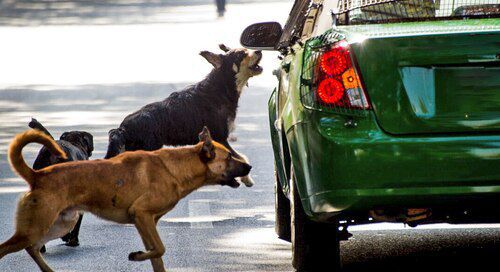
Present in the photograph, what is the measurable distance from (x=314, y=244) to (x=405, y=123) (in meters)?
1.04

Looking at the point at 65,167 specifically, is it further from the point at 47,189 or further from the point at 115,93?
the point at 115,93

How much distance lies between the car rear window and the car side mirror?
72.8 inches

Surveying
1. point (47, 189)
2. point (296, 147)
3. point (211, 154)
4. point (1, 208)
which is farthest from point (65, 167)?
point (1, 208)

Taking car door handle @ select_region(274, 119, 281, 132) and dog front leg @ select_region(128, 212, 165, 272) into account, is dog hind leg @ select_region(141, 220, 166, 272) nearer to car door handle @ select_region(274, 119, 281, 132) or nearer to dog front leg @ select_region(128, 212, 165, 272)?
dog front leg @ select_region(128, 212, 165, 272)

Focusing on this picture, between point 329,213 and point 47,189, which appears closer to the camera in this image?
point 329,213

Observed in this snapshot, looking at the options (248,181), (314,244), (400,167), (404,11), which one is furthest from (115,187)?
(248,181)

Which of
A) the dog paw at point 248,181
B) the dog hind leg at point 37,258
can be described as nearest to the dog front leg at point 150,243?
the dog hind leg at point 37,258

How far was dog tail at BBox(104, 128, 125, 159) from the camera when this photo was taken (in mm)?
11891

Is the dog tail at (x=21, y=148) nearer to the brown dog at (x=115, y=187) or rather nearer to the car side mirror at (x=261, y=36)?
the brown dog at (x=115, y=187)

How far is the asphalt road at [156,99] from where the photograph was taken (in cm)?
875

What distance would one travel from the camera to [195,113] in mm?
12914

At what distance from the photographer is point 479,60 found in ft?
21.6

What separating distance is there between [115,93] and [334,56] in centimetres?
1523

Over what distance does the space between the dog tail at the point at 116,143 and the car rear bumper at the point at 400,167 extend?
536 cm
